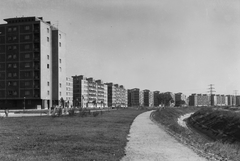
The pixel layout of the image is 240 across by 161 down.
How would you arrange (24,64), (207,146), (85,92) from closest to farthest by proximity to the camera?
(207,146), (24,64), (85,92)

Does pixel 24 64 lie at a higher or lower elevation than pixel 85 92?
higher

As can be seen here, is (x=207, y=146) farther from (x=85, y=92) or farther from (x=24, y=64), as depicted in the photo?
(x=85, y=92)

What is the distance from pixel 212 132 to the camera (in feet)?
139

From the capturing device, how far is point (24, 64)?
271 ft

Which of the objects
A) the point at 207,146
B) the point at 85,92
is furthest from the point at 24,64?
the point at 85,92

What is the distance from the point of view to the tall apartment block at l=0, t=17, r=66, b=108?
81375 millimetres

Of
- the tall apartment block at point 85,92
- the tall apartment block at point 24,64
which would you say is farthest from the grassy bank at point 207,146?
the tall apartment block at point 85,92

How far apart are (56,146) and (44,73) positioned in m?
73.5

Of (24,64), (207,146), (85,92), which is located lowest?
(207,146)

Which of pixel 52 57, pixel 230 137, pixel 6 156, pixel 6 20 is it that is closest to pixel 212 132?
pixel 230 137

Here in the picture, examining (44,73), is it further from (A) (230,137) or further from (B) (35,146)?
(B) (35,146)

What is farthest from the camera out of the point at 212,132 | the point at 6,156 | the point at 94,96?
the point at 94,96

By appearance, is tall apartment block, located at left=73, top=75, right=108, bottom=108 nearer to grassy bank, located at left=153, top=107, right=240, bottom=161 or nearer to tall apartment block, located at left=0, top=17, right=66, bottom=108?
tall apartment block, located at left=0, top=17, right=66, bottom=108

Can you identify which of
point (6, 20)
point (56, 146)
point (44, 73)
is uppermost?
point (6, 20)
